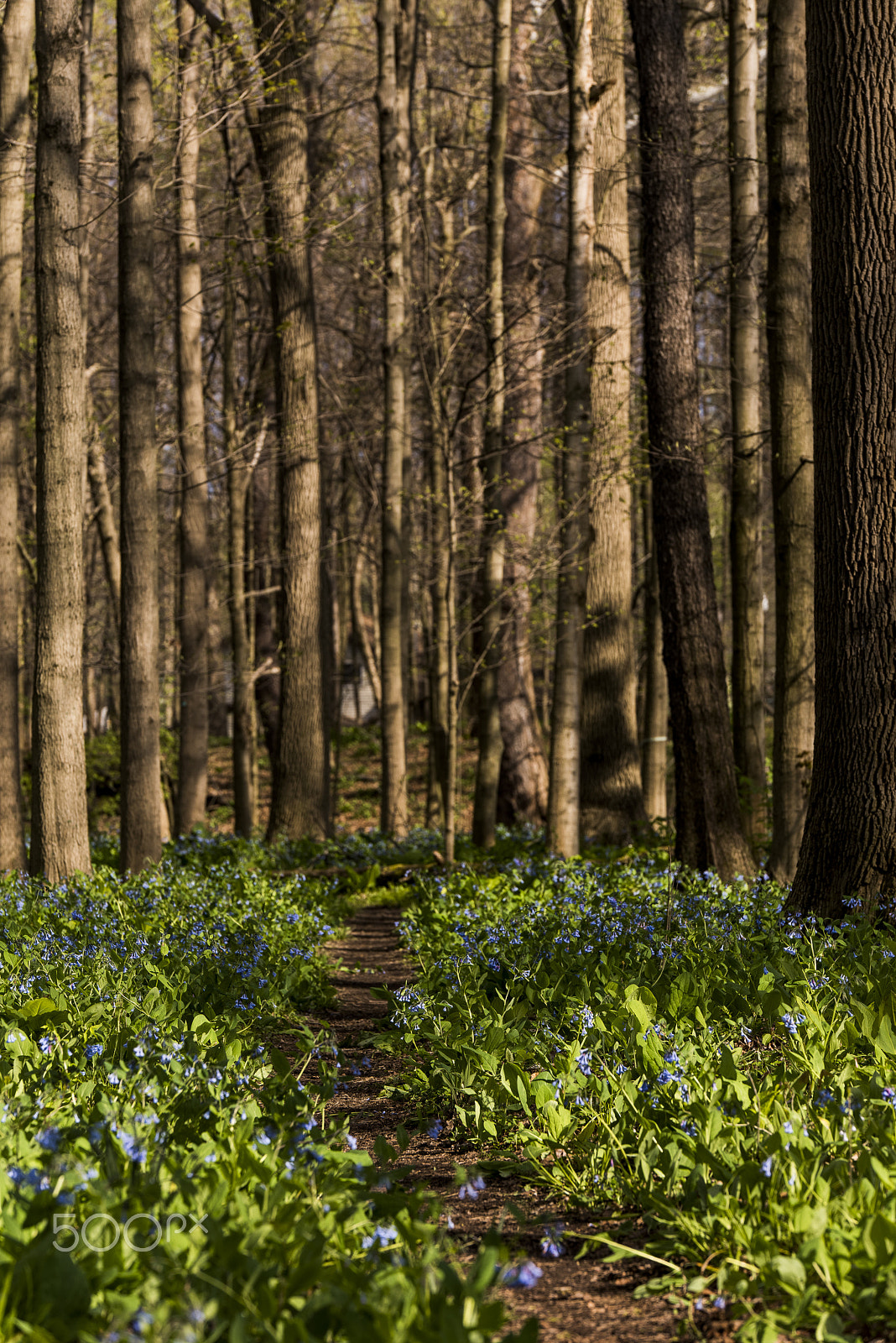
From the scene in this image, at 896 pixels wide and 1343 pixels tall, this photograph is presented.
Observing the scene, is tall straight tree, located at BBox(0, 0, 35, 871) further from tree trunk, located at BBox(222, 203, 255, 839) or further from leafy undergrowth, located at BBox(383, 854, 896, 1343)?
leafy undergrowth, located at BBox(383, 854, 896, 1343)

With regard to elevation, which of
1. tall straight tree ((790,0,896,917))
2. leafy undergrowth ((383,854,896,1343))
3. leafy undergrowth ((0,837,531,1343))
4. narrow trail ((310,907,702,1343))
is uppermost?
tall straight tree ((790,0,896,917))

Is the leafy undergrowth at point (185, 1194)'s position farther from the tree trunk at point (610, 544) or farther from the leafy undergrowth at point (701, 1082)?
the tree trunk at point (610, 544)

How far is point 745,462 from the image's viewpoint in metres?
9.28

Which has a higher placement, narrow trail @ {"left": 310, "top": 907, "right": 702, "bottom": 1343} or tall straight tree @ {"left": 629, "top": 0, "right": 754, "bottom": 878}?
tall straight tree @ {"left": 629, "top": 0, "right": 754, "bottom": 878}

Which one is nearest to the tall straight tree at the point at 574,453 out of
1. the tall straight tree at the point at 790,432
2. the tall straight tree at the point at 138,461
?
the tall straight tree at the point at 790,432

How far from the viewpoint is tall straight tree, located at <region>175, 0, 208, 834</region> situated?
11391 mm

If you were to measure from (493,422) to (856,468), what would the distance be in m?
4.55

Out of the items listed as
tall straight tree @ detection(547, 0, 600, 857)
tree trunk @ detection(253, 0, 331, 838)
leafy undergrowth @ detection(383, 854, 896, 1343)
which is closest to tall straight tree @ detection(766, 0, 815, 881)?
tall straight tree @ detection(547, 0, 600, 857)

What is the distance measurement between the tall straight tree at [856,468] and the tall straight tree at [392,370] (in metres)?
5.89

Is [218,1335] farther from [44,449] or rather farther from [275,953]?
[44,449]

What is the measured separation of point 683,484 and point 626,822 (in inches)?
130

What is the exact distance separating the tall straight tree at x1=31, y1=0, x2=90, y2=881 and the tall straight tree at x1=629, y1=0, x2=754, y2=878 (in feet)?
13.6

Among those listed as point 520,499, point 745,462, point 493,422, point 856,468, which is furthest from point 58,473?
point 520,499

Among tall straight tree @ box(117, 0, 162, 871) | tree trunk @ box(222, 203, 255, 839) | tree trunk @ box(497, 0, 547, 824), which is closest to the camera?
tall straight tree @ box(117, 0, 162, 871)
